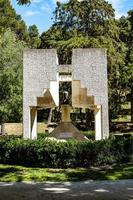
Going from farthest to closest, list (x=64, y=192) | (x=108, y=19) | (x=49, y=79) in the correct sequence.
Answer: (x=108, y=19) < (x=49, y=79) < (x=64, y=192)

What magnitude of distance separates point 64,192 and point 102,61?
36.1 feet

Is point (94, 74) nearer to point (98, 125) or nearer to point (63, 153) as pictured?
point (98, 125)

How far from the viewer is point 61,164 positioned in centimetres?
1828

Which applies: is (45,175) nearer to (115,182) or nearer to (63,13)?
(115,182)

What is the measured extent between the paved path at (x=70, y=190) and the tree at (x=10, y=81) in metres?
26.0

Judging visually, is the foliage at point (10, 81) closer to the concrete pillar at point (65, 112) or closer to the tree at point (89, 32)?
the tree at point (89, 32)

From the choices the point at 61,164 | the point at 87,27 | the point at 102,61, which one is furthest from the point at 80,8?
the point at 61,164

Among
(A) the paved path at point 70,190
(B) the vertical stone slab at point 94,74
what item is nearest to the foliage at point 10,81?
(B) the vertical stone slab at point 94,74

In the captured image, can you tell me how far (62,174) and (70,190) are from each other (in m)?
3.12

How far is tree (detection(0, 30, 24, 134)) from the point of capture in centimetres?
4009

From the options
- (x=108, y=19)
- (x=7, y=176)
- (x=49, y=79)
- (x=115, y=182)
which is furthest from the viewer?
(x=108, y=19)

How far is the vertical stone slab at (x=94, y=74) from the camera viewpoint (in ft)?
73.8

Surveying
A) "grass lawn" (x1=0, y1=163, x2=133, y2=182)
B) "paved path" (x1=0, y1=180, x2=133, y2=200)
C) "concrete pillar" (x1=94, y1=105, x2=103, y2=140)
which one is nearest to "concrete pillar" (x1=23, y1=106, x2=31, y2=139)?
"concrete pillar" (x1=94, y1=105, x2=103, y2=140)

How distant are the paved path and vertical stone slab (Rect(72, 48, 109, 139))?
823 centimetres
